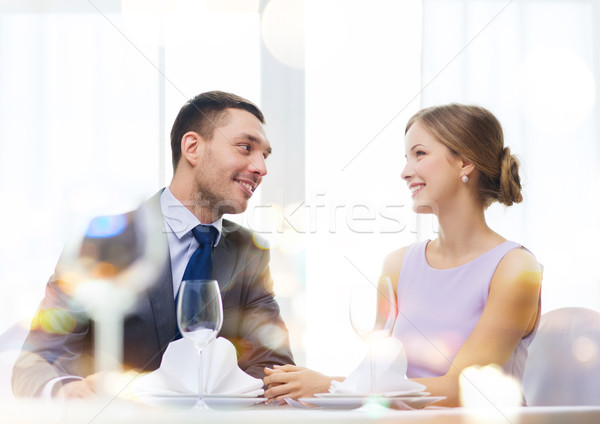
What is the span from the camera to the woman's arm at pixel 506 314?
1.29m

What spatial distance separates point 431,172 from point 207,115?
789 millimetres

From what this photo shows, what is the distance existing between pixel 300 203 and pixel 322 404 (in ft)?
5.05

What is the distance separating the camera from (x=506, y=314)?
52.7 inches

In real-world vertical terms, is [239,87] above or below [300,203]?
above

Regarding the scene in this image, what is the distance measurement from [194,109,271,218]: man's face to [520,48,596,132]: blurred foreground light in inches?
42.1

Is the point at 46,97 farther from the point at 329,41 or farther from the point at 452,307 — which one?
the point at 452,307

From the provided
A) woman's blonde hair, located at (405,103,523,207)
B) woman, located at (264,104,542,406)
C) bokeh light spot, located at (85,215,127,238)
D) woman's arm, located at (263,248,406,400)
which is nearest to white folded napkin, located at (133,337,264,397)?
woman's arm, located at (263,248,406,400)

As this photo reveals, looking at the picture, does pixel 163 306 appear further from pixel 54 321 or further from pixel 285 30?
pixel 285 30

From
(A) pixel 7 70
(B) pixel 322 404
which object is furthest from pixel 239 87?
(B) pixel 322 404

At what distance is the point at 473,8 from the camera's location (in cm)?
234

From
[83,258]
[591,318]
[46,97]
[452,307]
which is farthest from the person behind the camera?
[46,97]

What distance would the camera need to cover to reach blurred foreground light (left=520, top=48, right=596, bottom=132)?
7.65 ft

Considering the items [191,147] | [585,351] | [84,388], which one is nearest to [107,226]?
[191,147]

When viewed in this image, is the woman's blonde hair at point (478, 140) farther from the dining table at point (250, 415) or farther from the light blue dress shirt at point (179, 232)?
the dining table at point (250, 415)
